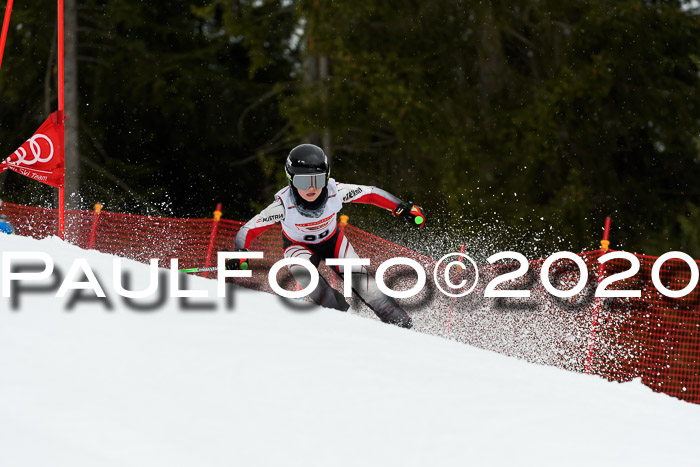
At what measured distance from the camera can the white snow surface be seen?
151 inches

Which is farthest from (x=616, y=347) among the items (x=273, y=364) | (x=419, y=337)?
(x=273, y=364)

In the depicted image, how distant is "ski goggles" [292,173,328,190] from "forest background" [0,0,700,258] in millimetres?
8927

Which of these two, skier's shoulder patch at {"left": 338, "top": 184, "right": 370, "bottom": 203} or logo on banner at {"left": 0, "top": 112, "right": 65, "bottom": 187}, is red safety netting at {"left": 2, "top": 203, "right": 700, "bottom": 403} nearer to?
logo on banner at {"left": 0, "top": 112, "right": 65, "bottom": 187}

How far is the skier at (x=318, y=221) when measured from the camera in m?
6.43

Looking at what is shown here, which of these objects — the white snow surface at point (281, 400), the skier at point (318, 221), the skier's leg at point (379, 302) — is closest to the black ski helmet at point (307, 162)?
the skier at point (318, 221)

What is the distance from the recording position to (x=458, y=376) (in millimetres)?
5020

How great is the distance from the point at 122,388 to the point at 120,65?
1748 centimetres

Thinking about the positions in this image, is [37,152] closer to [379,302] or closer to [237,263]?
[237,263]

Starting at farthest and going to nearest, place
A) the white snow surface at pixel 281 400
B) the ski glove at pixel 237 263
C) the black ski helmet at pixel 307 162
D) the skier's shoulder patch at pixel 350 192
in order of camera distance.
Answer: the skier's shoulder patch at pixel 350 192 → the ski glove at pixel 237 263 → the black ski helmet at pixel 307 162 → the white snow surface at pixel 281 400

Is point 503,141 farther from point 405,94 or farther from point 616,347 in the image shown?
point 616,347

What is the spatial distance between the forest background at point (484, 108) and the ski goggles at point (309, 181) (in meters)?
8.93

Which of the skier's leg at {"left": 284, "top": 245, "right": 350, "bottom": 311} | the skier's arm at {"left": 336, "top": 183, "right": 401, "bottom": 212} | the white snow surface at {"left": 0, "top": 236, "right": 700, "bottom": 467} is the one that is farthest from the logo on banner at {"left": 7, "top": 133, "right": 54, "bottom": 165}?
the white snow surface at {"left": 0, "top": 236, "right": 700, "bottom": 467}

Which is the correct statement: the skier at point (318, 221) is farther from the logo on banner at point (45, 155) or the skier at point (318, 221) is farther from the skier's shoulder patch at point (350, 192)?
the logo on banner at point (45, 155)

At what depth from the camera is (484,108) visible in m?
16.6
